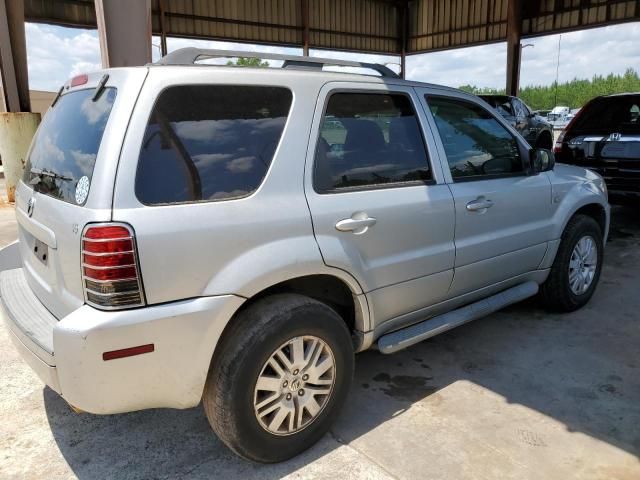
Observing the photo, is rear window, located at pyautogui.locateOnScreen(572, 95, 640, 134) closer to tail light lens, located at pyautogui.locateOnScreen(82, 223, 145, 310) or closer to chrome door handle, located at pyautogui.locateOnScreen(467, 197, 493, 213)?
chrome door handle, located at pyautogui.locateOnScreen(467, 197, 493, 213)

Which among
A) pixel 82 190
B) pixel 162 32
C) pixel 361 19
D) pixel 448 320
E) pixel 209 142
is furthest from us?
pixel 361 19

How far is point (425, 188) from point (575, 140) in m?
4.87

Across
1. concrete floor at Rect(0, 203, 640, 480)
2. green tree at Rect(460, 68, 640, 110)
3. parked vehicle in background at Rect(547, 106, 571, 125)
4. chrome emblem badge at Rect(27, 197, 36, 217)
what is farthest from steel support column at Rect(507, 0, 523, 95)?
green tree at Rect(460, 68, 640, 110)

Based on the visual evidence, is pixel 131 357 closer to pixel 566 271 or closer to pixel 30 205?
pixel 30 205

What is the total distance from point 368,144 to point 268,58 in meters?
0.68

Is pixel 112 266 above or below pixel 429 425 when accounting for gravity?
above

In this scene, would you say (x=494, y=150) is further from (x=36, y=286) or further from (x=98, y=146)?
(x=36, y=286)

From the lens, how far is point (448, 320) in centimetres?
324

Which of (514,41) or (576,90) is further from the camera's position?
(576,90)

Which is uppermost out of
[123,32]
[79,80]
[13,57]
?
[13,57]

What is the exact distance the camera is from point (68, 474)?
246cm

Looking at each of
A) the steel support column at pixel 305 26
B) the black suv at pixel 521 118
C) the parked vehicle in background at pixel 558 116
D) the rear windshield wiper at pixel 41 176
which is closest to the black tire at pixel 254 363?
the rear windshield wiper at pixel 41 176

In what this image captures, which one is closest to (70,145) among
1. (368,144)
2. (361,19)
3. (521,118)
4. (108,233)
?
(108,233)

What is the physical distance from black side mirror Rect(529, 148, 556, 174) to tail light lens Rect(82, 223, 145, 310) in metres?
2.85
